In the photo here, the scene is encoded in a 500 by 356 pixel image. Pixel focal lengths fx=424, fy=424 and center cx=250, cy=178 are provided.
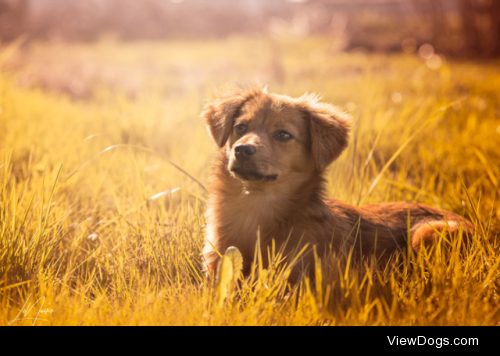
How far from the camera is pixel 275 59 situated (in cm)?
945

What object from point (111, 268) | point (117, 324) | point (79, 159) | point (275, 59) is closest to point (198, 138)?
point (79, 159)

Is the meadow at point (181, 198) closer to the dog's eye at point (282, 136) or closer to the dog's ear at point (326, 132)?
the dog's ear at point (326, 132)

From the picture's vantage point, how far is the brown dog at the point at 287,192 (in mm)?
2775

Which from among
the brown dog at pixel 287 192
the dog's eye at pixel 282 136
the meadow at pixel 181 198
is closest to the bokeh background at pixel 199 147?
the meadow at pixel 181 198

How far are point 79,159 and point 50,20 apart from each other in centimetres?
754

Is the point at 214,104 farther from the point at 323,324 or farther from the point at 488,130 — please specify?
the point at 488,130

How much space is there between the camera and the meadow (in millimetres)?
2166

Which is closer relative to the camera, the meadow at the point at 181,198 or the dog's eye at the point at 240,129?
the meadow at the point at 181,198

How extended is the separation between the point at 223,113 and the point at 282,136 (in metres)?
0.57
